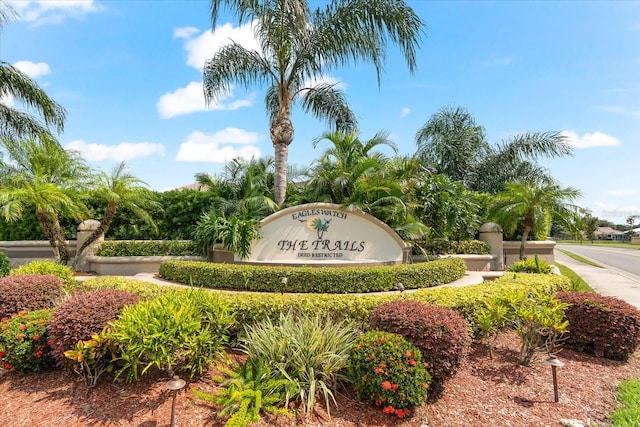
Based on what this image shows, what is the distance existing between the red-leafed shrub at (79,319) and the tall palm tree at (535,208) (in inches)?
470

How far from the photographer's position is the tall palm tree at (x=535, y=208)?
39.4 feet

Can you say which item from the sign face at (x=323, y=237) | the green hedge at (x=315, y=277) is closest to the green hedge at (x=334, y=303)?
the green hedge at (x=315, y=277)

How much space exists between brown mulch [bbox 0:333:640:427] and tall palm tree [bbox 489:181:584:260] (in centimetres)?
836

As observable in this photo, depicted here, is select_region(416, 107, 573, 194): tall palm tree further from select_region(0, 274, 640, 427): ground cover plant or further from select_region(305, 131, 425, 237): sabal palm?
select_region(0, 274, 640, 427): ground cover plant

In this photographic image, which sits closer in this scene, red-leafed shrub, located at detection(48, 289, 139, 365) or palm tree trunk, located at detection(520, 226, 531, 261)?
red-leafed shrub, located at detection(48, 289, 139, 365)

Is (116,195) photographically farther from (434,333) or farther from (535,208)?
(535,208)

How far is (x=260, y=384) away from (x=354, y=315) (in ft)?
5.17

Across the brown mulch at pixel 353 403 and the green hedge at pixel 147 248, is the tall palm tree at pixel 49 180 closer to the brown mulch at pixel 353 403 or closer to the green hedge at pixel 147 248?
the green hedge at pixel 147 248

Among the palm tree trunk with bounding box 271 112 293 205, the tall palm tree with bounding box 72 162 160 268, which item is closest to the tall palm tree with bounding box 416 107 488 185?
the palm tree trunk with bounding box 271 112 293 205

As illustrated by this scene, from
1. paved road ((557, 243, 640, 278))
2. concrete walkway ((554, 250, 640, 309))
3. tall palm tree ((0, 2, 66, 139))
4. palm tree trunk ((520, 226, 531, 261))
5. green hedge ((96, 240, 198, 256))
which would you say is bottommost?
paved road ((557, 243, 640, 278))

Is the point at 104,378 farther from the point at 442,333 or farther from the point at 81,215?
the point at 81,215

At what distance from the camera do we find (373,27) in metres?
10.3

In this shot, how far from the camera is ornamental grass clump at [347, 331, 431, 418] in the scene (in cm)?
354

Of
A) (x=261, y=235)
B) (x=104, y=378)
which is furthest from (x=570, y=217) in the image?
(x=104, y=378)
